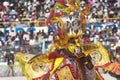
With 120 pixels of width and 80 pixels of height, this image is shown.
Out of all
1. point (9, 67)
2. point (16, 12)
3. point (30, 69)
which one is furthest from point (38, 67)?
point (16, 12)

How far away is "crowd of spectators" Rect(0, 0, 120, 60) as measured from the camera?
49.1 feet

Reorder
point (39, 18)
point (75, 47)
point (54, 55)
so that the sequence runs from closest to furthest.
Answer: point (75, 47)
point (54, 55)
point (39, 18)

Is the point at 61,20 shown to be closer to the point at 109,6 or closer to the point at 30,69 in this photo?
the point at 30,69

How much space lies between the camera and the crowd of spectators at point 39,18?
1498cm

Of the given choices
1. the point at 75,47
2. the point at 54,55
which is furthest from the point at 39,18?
the point at 75,47

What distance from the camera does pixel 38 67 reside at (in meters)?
8.81

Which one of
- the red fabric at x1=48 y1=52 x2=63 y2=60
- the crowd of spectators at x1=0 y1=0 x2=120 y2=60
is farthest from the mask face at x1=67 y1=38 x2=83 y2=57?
the crowd of spectators at x1=0 y1=0 x2=120 y2=60

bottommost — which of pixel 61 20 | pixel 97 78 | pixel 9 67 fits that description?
pixel 9 67

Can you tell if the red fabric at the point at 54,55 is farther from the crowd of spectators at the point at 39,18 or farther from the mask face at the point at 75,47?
the crowd of spectators at the point at 39,18

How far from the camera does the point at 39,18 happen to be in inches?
660

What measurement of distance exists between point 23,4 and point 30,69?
913 cm

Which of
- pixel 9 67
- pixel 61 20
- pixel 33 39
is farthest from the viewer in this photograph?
pixel 33 39

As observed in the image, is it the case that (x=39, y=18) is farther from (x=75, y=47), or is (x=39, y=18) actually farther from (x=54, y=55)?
(x=75, y=47)

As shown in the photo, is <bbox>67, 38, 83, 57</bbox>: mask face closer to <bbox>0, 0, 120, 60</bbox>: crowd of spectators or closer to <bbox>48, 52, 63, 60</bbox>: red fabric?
<bbox>48, 52, 63, 60</bbox>: red fabric
